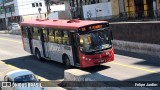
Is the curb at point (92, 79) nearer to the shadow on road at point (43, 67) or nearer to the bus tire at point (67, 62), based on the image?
the shadow on road at point (43, 67)

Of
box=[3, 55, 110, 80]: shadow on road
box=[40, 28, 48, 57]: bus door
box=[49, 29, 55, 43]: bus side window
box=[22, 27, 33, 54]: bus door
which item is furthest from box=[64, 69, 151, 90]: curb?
box=[22, 27, 33, 54]: bus door

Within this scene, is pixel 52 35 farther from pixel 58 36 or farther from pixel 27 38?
pixel 27 38

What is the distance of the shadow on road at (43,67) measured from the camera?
21.4m

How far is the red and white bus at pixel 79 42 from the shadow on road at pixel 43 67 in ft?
1.87

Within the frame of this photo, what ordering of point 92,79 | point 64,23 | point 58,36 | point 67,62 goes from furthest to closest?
point 58,36 < point 64,23 < point 67,62 < point 92,79

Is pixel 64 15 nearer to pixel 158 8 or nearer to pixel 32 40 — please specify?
pixel 158 8

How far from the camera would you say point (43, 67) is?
24.3m

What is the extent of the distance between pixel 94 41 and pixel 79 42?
871 mm

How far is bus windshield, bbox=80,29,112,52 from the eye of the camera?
2034 cm

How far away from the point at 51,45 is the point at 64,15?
43.0 metres

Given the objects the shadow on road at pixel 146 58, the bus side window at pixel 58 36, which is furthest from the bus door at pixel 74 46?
the shadow on road at pixel 146 58

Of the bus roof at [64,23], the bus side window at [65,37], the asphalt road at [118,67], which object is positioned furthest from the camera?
the bus side window at [65,37]

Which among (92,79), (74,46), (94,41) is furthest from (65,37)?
(92,79)

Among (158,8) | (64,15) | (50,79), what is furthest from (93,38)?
(64,15)
